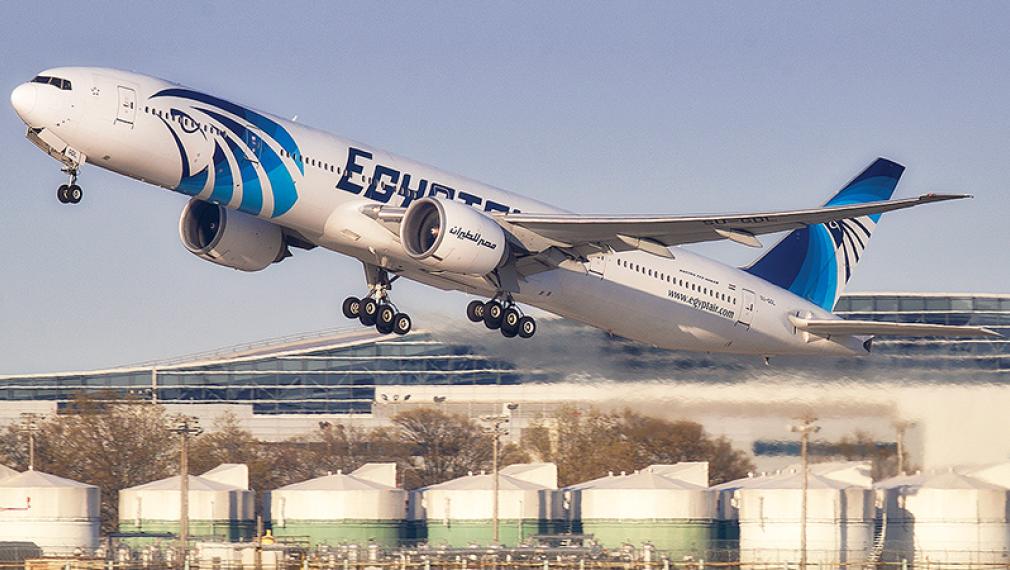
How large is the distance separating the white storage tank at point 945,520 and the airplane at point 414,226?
9177 millimetres

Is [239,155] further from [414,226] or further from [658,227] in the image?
[658,227]

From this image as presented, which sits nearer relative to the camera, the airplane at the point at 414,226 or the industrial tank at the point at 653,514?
the airplane at the point at 414,226

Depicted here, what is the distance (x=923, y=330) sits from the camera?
40.9m

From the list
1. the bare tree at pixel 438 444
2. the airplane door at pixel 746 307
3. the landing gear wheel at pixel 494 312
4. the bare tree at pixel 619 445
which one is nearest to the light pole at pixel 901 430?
the bare tree at pixel 619 445

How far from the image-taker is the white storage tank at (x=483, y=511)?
191 feet

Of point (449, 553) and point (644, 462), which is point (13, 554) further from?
point (644, 462)

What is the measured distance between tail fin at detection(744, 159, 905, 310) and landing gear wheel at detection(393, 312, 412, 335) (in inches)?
428

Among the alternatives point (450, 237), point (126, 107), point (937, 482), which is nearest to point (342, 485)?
point (937, 482)

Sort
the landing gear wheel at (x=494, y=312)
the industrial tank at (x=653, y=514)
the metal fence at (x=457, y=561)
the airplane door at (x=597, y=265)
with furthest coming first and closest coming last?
the industrial tank at (x=653, y=514), the metal fence at (x=457, y=561), the airplane door at (x=597, y=265), the landing gear wheel at (x=494, y=312)

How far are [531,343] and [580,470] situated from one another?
23657 millimetres

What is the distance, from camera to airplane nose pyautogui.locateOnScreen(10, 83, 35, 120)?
107 feet

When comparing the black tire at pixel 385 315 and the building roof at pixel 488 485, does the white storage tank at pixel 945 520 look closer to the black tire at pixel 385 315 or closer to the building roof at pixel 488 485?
the building roof at pixel 488 485

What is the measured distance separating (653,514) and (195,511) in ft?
56.8

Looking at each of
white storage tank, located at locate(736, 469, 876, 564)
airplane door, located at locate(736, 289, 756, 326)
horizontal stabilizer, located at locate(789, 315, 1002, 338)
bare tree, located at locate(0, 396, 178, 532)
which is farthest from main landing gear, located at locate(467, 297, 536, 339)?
bare tree, located at locate(0, 396, 178, 532)
